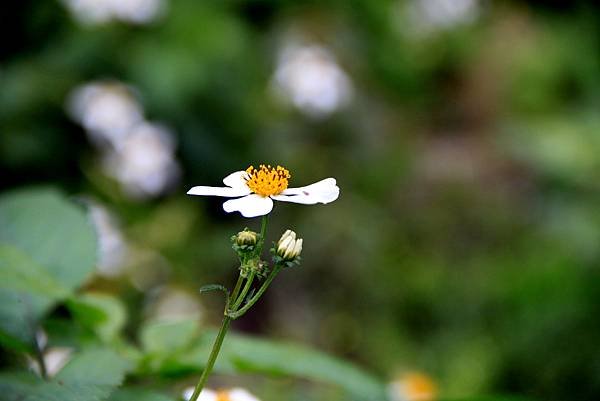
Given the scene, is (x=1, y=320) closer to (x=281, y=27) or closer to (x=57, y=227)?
(x=57, y=227)

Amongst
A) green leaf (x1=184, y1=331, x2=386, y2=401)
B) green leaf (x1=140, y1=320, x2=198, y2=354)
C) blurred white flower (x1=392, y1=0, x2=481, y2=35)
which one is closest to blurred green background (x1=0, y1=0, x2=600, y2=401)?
blurred white flower (x1=392, y1=0, x2=481, y2=35)

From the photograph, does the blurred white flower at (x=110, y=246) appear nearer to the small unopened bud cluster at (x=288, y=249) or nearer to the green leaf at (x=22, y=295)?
the green leaf at (x=22, y=295)

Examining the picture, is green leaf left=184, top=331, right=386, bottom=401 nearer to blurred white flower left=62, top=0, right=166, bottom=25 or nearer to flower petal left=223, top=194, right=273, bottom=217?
flower petal left=223, top=194, right=273, bottom=217

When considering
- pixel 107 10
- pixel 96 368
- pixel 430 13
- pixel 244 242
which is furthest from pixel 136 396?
pixel 430 13

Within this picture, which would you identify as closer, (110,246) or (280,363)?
(280,363)

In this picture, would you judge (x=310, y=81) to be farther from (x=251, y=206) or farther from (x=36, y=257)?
(x=251, y=206)
